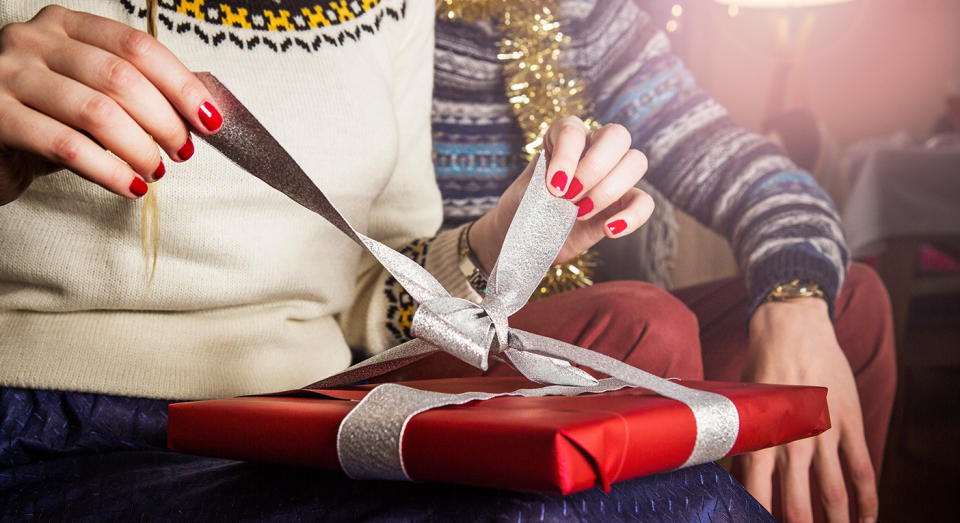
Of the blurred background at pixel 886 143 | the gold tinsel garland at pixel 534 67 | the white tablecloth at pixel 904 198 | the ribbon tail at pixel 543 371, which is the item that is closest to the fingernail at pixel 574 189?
the ribbon tail at pixel 543 371

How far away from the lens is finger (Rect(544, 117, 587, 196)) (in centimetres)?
39

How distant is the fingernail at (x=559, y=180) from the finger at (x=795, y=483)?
22 centimetres

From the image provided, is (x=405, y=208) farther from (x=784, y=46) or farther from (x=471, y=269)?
(x=784, y=46)

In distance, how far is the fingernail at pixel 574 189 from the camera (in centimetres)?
40

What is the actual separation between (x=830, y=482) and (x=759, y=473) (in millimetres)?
52

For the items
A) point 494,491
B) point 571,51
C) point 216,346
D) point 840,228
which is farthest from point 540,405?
point 571,51

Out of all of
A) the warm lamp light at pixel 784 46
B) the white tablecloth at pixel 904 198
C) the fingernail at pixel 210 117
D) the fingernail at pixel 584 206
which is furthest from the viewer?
the warm lamp light at pixel 784 46

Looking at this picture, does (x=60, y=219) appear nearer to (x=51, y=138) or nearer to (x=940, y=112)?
(x=51, y=138)

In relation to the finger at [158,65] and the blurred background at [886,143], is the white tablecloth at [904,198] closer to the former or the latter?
the blurred background at [886,143]

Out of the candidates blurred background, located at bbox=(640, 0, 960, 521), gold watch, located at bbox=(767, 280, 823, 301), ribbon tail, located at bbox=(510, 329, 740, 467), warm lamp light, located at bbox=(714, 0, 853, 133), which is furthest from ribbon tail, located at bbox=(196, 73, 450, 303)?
warm lamp light, located at bbox=(714, 0, 853, 133)

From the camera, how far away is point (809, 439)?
1.52 ft

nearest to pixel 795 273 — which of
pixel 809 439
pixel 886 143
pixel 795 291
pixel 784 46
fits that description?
pixel 795 291

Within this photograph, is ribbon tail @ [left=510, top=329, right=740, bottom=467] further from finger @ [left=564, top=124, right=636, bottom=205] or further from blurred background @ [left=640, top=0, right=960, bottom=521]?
blurred background @ [left=640, top=0, right=960, bottom=521]

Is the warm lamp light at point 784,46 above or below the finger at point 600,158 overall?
below
